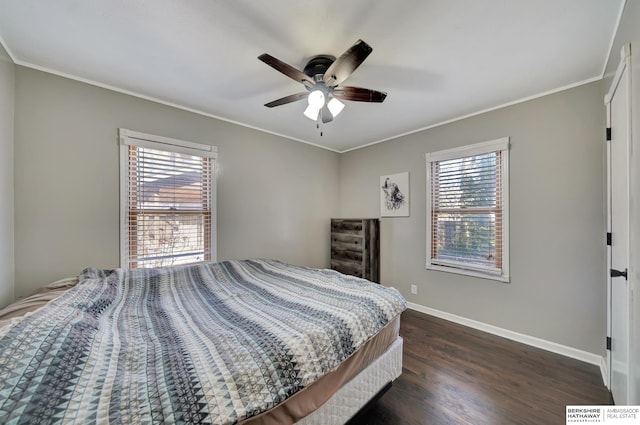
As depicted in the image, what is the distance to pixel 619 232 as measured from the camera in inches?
63.2

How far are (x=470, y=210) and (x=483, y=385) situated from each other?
1.80 m

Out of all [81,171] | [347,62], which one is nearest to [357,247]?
[347,62]

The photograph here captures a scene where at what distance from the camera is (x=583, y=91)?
2211 millimetres

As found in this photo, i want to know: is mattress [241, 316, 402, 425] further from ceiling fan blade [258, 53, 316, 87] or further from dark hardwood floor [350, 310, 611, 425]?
ceiling fan blade [258, 53, 316, 87]

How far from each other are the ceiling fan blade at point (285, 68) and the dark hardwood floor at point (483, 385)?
91.4 inches

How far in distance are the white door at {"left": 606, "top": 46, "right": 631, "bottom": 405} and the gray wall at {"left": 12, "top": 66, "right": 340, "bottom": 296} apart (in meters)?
3.29

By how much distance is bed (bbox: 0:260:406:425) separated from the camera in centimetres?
76

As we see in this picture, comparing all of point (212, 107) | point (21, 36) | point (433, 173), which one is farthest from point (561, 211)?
point (21, 36)

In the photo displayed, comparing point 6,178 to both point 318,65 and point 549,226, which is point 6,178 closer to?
point 318,65

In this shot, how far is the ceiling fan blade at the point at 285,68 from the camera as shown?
1.48 m

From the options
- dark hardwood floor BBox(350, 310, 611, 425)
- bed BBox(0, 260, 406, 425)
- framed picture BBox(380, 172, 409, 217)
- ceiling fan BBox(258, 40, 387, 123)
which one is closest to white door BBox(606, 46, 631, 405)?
dark hardwood floor BBox(350, 310, 611, 425)

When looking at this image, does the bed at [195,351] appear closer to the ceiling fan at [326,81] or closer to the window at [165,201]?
the window at [165,201]

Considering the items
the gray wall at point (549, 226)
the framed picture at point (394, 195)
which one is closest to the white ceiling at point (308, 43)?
the gray wall at point (549, 226)

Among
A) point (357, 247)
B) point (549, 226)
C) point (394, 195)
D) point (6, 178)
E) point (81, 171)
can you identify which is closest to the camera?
point (6, 178)
